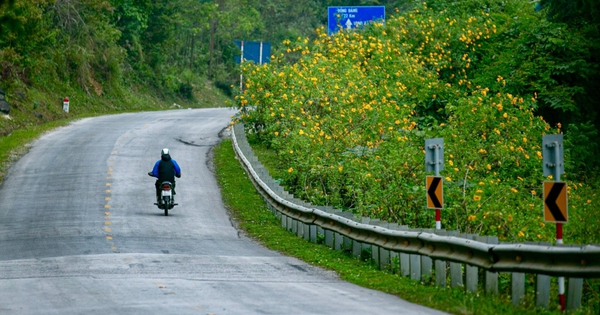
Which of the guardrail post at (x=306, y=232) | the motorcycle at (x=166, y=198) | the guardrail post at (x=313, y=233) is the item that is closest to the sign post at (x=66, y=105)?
the motorcycle at (x=166, y=198)

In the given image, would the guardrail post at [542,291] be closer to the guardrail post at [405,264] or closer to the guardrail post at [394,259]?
the guardrail post at [405,264]

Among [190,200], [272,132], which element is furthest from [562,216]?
[272,132]

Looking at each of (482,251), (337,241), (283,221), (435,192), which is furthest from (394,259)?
(283,221)

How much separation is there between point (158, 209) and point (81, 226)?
396 centimetres

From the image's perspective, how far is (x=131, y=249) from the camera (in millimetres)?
18578

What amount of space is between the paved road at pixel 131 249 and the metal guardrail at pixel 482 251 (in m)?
1.07

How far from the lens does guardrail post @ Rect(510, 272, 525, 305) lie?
11.5 metres

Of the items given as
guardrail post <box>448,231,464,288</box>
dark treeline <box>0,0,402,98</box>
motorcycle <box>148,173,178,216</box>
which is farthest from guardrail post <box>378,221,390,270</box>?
dark treeline <box>0,0,402,98</box>

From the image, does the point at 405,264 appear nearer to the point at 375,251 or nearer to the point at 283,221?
the point at 375,251

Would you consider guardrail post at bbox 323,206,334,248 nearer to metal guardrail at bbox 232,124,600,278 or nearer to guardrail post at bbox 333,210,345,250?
metal guardrail at bbox 232,124,600,278

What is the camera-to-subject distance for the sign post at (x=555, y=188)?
11.4 metres

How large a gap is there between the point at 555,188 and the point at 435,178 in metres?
3.53

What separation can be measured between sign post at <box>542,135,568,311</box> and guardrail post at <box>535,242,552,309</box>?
522mm

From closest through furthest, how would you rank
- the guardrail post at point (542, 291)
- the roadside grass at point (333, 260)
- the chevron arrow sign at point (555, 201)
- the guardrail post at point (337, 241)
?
1. the guardrail post at point (542, 291)
2. the chevron arrow sign at point (555, 201)
3. the roadside grass at point (333, 260)
4. the guardrail post at point (337, 241)
